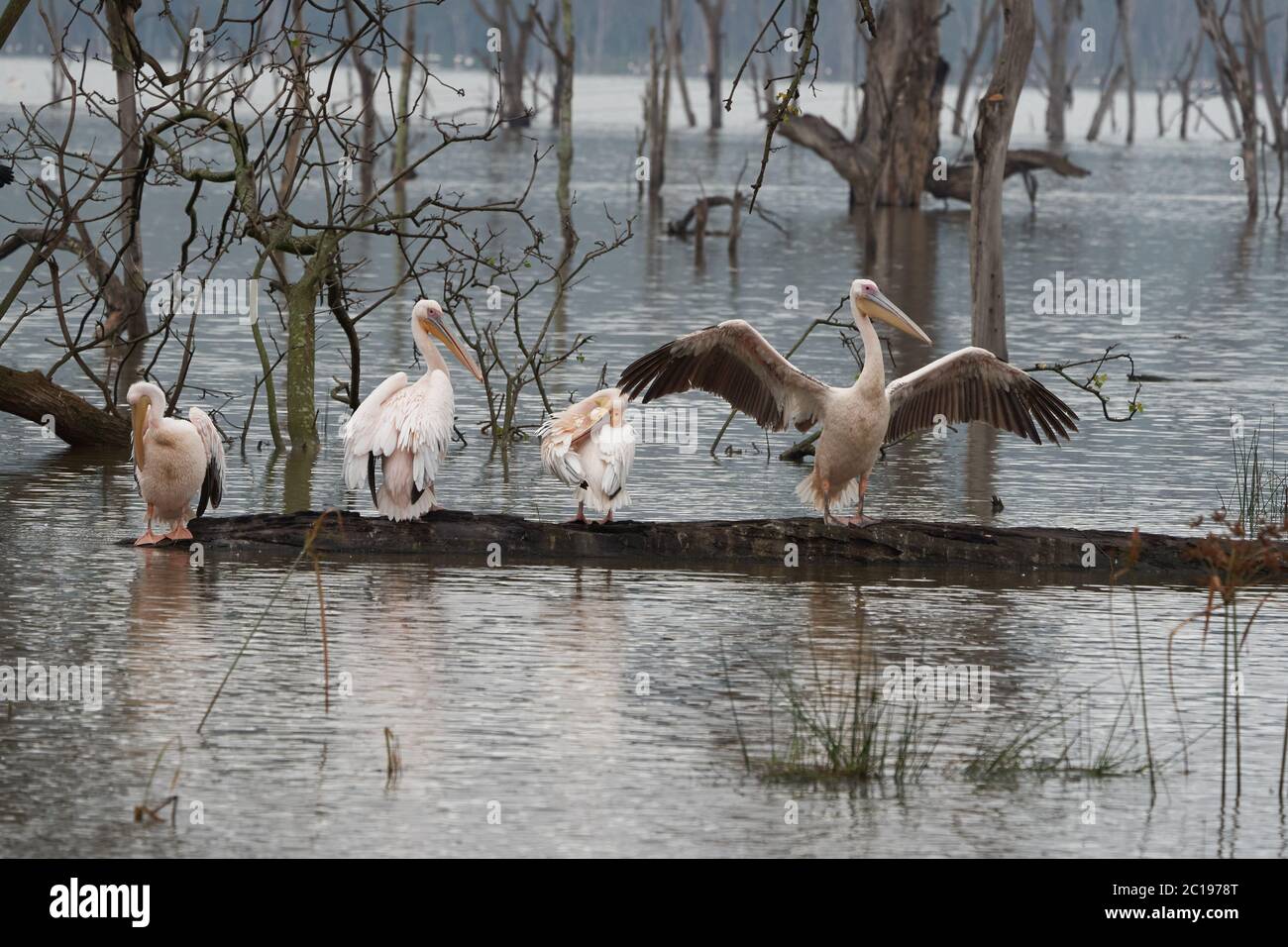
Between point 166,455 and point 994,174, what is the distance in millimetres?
7112

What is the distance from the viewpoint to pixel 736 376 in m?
9.61

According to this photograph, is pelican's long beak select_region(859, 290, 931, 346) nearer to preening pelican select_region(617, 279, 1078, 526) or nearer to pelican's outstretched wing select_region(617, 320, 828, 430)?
preening pelican select_region(617, 279, 1078, 526)

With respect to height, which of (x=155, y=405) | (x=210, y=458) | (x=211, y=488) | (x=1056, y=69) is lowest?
(x=211, y=488)

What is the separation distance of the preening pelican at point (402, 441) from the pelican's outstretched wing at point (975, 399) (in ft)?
6.92

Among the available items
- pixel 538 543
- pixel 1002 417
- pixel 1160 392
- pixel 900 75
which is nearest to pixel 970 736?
pixel 538 543

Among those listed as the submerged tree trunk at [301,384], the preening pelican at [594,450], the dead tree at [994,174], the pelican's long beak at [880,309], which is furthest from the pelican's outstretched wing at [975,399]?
the dead tree at [994,174]

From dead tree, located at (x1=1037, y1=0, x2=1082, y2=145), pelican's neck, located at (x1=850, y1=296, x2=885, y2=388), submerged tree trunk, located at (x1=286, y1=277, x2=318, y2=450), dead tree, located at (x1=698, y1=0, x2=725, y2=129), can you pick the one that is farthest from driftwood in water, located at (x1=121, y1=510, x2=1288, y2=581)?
dead tree, located at (x1=1037, y1=0, x2=1082, y2=145)

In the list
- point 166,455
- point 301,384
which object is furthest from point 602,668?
point 301,384

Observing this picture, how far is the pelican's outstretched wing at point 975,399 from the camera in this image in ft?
32.0

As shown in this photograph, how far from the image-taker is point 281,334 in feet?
56.4

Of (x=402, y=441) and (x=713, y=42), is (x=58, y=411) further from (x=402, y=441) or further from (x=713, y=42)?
(x=713, y=42)

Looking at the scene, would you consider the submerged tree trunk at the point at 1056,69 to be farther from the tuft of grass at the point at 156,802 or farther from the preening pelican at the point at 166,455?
the tuft of grass at the point at 156,802

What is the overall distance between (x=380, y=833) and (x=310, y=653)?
193 centimetres
